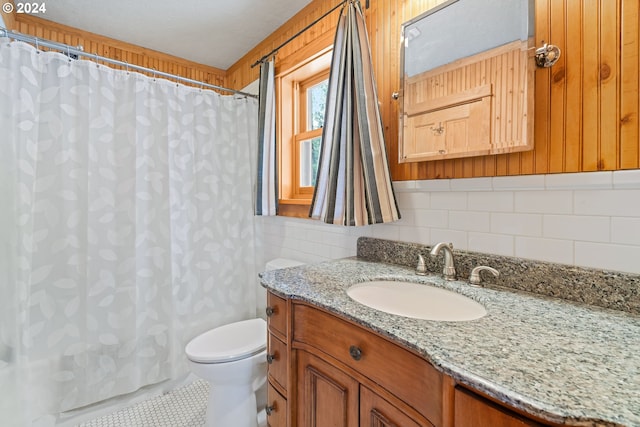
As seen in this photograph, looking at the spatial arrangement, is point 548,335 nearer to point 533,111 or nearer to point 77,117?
point 533,111

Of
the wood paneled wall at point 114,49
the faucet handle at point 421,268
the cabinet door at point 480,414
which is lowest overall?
the cabinet door at point 480,414

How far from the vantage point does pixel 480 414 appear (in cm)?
51

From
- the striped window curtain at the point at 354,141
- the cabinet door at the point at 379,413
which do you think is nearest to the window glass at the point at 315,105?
the striped window curtain at the point at 354,141

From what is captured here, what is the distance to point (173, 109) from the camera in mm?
1885

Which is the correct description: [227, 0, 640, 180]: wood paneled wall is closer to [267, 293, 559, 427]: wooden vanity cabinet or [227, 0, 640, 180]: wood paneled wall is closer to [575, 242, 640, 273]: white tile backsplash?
[575, 242, 640, 273]: white tile backsplash

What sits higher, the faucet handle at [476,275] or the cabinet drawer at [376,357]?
the faucet handle at [476,275]

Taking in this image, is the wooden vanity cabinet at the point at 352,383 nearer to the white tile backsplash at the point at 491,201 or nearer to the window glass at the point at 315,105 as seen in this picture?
the white tile backsplash at the point at 491,201

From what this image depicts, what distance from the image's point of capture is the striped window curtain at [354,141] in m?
1.30

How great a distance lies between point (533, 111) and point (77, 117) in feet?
6.83

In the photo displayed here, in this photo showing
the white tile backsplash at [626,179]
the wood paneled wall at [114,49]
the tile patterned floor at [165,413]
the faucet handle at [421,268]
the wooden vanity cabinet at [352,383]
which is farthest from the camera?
the wood paneled wall at [114,49]

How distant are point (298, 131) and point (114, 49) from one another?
1586 mm

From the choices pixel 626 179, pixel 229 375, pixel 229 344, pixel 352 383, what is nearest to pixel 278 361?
pixel 352 383

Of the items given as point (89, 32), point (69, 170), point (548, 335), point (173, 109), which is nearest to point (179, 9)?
point (173, 109)

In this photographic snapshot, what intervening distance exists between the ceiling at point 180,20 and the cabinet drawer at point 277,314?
1.79 meters
